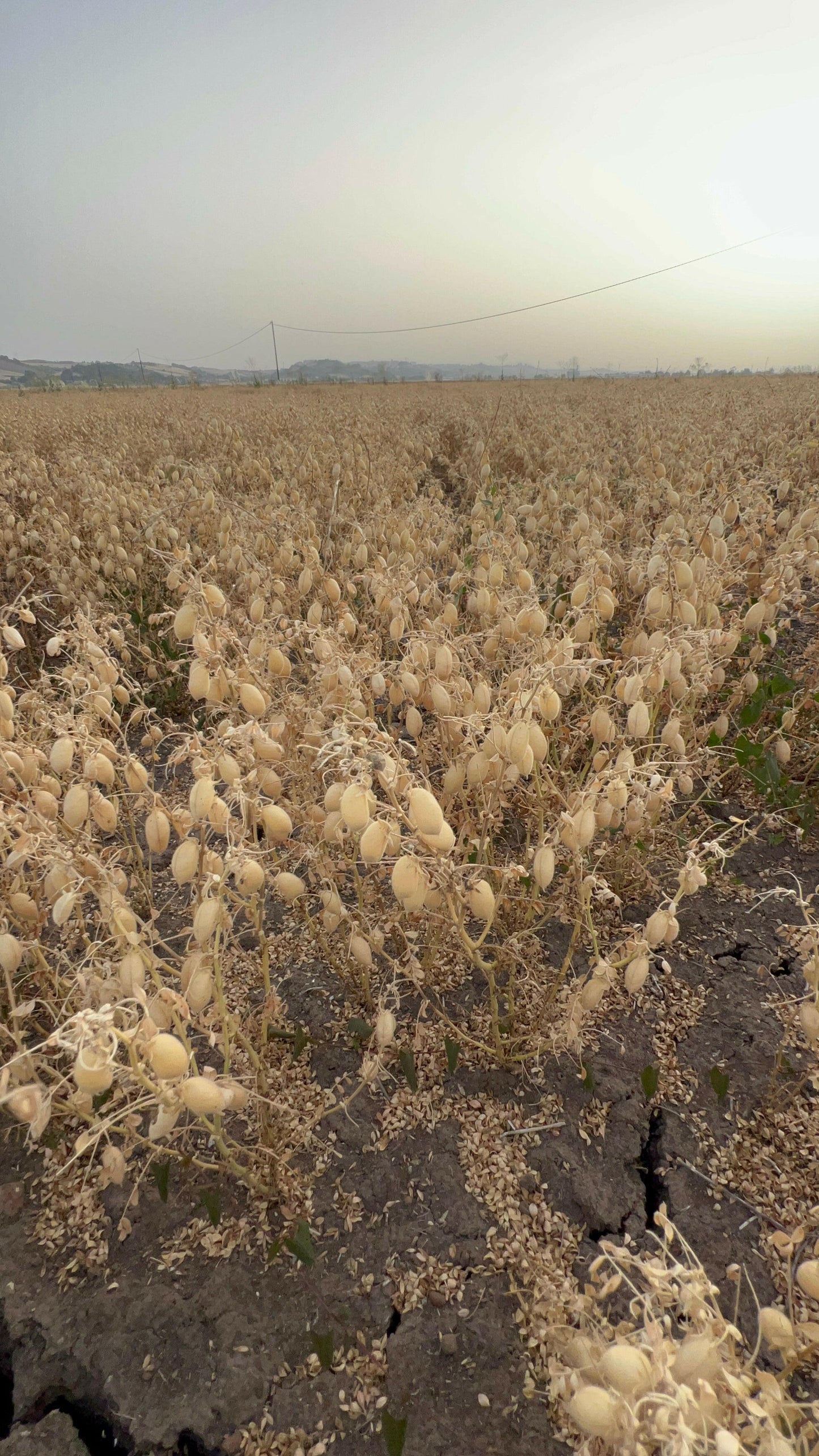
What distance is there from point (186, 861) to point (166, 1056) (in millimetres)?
387

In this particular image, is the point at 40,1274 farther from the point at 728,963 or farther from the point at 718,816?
the point at 718,816

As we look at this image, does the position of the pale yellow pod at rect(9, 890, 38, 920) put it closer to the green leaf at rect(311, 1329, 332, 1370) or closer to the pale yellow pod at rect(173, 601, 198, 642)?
the pale yellow pod at rect(173, 601, 198, 642)

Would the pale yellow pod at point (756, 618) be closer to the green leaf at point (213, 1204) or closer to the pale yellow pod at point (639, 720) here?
the pale yellow pod at point (639, 720)

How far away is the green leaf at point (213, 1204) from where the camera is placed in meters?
1.39

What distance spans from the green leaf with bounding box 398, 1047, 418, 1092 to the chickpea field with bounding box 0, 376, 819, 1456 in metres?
0.01

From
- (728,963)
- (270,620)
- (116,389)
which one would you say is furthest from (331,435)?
(116,389)

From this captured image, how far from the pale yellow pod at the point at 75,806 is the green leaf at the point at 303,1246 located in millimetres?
901

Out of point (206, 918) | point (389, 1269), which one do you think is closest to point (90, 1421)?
point (389, 1269)

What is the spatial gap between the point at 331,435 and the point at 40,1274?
356 inches

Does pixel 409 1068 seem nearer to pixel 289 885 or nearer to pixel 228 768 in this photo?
pixel 289 885

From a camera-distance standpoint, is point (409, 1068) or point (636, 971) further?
point (409, 1068)

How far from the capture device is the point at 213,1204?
139 centimetres

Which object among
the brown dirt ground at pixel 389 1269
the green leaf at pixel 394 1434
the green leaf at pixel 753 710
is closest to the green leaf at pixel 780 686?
the green leaf at pixel 753 710

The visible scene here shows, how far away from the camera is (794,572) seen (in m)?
2.13
